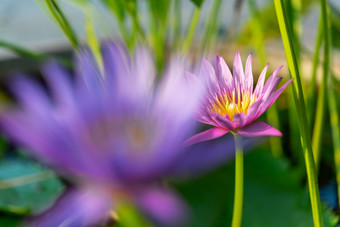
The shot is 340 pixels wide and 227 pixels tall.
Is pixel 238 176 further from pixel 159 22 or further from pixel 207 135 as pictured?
pixel 159 22

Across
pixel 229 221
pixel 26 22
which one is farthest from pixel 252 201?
pixel 26 22

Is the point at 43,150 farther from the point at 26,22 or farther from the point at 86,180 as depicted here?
the point at 26,22

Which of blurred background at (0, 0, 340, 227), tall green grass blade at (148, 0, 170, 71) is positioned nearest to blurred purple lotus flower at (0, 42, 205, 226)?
blurred background at (0, 0, 340, 227)

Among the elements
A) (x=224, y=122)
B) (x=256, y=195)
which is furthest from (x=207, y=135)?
(x=256, y=195)

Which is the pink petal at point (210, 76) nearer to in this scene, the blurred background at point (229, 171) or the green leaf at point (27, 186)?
the blurred background at point (229, 171)

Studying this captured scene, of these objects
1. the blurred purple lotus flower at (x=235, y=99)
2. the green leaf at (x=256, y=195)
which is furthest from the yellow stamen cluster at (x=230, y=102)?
the green leaf at (x=256, y=195)

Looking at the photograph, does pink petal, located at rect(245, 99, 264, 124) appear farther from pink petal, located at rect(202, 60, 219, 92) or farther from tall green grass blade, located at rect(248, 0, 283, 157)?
tall green grass blade, located at rect(248, 0, 283, 157)
